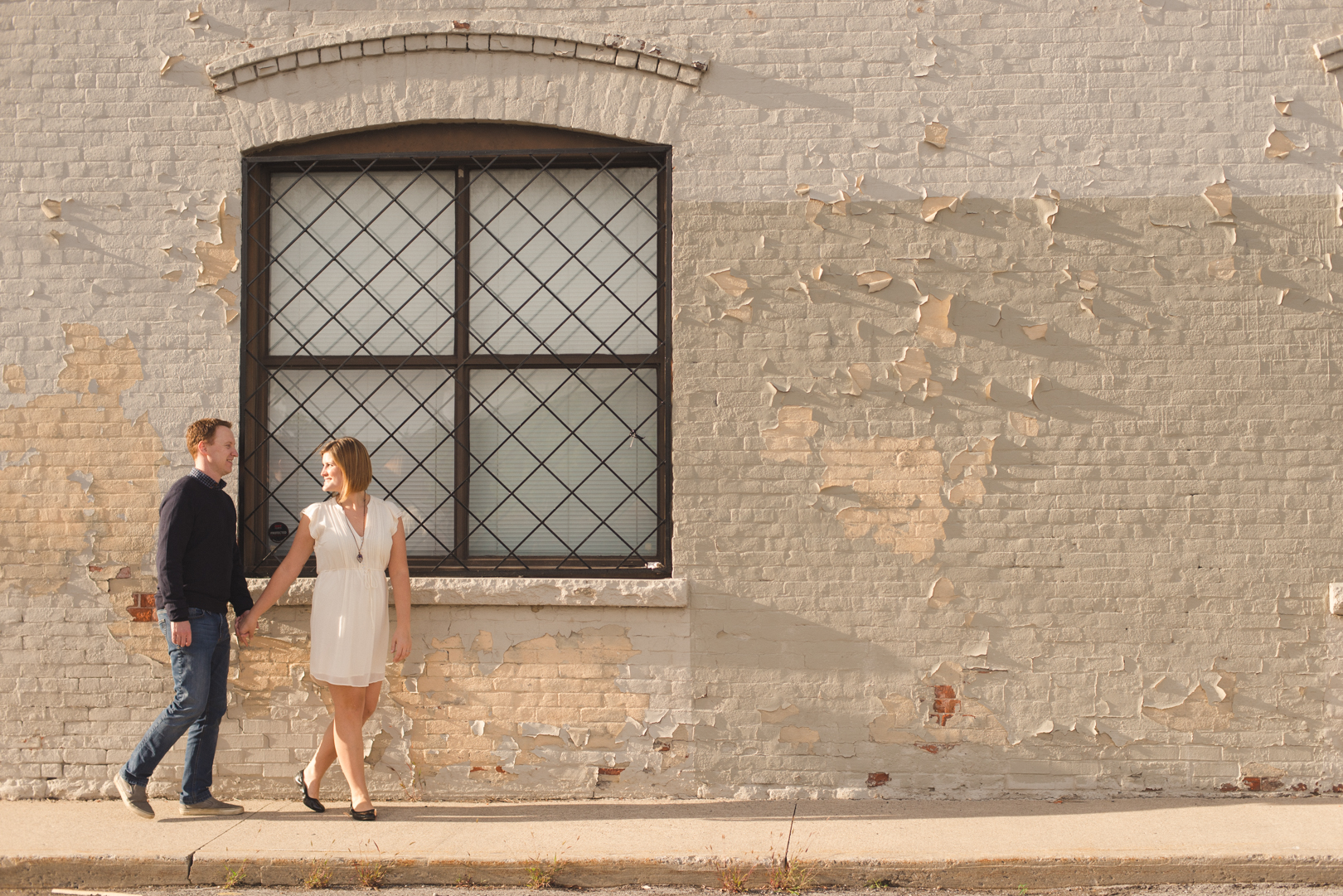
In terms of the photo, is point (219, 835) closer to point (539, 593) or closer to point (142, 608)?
point (142, 608)

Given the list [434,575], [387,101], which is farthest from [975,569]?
[387,101]

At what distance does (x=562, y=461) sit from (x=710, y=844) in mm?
2047

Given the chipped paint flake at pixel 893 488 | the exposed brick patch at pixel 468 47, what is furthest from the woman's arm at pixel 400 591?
the exposed brick patch at pixel 468 47

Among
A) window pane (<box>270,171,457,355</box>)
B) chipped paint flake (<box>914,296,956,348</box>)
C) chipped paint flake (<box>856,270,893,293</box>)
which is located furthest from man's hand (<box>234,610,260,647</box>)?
chipped paint flake (<box>914,296,956,348</box>)

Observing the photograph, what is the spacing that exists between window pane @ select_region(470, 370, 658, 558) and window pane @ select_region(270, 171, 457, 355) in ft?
1.83

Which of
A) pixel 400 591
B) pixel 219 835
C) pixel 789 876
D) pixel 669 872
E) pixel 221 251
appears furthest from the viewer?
pixel 221 251

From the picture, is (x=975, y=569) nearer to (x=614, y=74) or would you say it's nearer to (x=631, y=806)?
(x=631, y=806)

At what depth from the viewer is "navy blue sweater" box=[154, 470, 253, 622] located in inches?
177

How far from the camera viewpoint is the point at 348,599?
456cm

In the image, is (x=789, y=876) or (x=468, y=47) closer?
(x=789, y=876)

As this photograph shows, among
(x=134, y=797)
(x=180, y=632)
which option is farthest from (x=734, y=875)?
(x=134, y=797)

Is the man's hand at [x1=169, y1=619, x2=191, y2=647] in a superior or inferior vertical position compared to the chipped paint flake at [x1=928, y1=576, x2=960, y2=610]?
inferior

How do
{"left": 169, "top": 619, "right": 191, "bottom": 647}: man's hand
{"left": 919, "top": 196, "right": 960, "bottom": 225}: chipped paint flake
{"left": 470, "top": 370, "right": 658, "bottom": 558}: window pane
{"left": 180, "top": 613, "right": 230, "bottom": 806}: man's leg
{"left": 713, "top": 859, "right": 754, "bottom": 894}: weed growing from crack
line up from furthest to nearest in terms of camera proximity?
{"left": 470, "top": 370, "right": 658, "bottom": 558}: window pane
{"left": 919, "top": 196, "right": 960, "bottom": 225}: chipped paint flake
{"left": 180, "top": 613, "right": 230, "bottom": 806}: man's leg
{"left": 169, "top": 619, "right": 191, "bottom": 647}: man's hand
{"left": 713, "top": 859, "right": 754, "bottom": 894}: weed growing from crack

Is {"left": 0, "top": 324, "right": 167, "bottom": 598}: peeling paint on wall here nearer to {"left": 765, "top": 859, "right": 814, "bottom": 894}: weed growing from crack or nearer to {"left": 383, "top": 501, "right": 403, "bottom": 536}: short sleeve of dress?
{"left": 383, "top": 501, "right": 403, "bottom": 536}: short sleeve of dress
